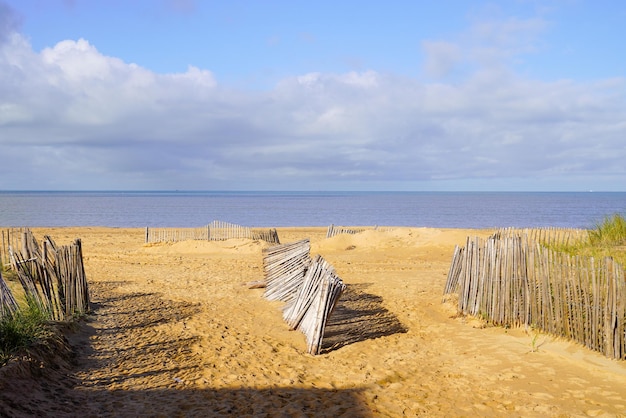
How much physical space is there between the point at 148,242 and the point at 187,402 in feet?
53.6

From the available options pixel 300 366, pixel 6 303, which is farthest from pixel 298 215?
pixel 6 303

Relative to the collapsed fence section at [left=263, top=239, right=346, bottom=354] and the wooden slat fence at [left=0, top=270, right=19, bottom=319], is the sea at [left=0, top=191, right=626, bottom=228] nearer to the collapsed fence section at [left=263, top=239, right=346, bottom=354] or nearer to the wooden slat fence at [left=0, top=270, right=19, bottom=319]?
the collapsed fence section at [left=263, top=239, right=346, bottom=354]

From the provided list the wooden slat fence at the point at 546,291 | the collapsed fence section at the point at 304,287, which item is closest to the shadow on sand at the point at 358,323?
the collapsed fence section at the point at 304,287

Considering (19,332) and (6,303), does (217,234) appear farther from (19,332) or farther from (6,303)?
(19,332)

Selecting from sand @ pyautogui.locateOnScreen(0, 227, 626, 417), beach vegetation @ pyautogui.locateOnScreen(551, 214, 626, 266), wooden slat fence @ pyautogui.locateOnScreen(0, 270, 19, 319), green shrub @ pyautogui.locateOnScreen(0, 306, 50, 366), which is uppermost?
beach vegetation @ pyautogui.locateOnScreen(551, 214, 626, 266)

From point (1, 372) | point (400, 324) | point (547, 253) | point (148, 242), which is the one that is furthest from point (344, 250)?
point (1, 372)

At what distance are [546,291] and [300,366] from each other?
330 cm

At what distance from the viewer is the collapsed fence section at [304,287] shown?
686 centimetres

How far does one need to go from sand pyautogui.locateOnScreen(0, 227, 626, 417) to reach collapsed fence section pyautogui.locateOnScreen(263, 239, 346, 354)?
21cm

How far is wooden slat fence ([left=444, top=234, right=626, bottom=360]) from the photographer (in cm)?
608

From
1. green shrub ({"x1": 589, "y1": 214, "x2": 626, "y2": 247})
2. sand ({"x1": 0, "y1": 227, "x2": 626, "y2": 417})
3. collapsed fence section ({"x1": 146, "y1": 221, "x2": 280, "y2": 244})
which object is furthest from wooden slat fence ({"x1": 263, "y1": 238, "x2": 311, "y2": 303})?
collapsed fence section ({"x1": 146, "y1": 221, "x2": 280, "y2": 244})

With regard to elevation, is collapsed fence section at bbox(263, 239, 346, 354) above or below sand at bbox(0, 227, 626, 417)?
above

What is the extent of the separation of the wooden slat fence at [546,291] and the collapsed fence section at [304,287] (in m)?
2.34

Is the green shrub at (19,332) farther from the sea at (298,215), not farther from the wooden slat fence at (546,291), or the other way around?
the sea at (298,215)
